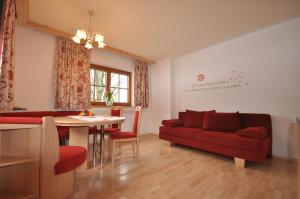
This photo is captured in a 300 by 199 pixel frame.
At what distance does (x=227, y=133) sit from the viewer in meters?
2.87

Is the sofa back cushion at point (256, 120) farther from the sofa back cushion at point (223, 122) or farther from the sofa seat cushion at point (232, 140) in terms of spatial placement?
the sofa seat cushion at point (232, 140)

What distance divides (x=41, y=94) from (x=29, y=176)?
247cm

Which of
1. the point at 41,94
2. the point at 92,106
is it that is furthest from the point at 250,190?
the point at 41,94

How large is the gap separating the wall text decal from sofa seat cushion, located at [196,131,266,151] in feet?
4.47

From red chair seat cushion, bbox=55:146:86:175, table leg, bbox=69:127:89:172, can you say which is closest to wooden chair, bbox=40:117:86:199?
red chair seat cushion, bbox=55:146:86:175

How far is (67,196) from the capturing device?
1581 mm

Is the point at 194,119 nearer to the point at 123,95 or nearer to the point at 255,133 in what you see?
the point at 255,133

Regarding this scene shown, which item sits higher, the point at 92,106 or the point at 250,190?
the point at 92,106

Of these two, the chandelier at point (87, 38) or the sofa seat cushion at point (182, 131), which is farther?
the sofa seat cushion at point (182, 131)

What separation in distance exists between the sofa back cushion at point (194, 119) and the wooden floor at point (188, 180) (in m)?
0.94

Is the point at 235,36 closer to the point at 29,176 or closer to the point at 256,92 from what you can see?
the point at 256,92

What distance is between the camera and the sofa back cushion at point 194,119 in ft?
11.8

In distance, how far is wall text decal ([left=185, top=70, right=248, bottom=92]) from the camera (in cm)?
346

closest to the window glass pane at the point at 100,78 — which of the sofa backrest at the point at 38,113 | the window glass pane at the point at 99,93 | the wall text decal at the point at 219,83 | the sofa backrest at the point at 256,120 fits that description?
the window glass pane at the point at 99,93
